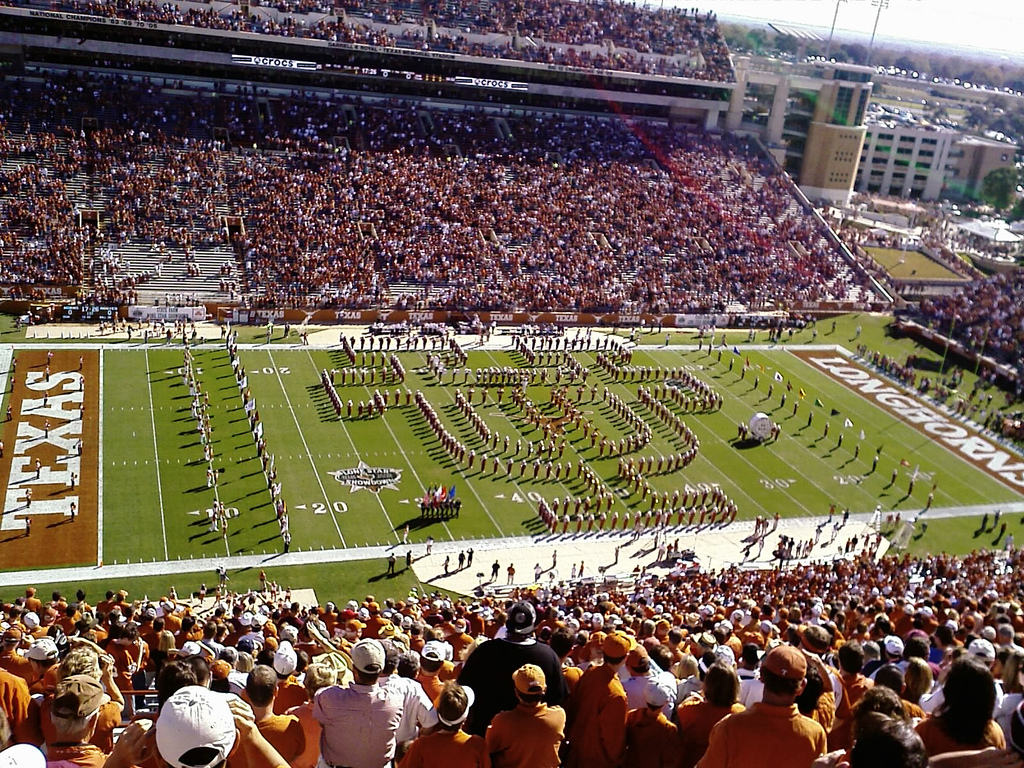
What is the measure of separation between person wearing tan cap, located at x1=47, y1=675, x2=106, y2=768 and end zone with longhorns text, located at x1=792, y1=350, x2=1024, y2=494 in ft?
101

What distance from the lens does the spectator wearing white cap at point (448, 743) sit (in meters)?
5.66

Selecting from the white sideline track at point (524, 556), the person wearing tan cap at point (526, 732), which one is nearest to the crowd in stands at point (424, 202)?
the white sideline track at point (524, 556)

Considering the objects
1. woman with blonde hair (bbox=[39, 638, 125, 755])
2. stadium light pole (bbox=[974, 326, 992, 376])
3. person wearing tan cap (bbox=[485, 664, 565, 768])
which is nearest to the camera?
person wearing tan cap (bbox=[485, 664, 565, 768])

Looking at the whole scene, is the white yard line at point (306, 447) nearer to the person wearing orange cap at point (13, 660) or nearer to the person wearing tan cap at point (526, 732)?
the person wearing orange cap at point (13, 660)

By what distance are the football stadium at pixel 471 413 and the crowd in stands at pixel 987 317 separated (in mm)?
219

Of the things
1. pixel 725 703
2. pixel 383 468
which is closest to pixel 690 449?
pixel 383 468

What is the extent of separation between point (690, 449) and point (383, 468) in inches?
364

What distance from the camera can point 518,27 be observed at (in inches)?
2207

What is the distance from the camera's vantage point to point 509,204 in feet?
156

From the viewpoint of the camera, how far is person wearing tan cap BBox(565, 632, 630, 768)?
21.7ft

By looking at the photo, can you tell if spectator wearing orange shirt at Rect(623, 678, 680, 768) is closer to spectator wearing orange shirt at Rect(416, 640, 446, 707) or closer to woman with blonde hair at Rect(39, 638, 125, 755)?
spectator wearing orange shirt at Rect(416, 640, 446, 707)

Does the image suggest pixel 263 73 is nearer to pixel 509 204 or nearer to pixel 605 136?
pixel 509 204

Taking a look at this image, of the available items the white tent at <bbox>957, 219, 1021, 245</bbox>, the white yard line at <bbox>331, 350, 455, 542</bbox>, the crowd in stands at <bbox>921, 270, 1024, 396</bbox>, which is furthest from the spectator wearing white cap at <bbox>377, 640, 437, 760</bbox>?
the white tent at <bbox>957, 219, 1021, 245</bbox>

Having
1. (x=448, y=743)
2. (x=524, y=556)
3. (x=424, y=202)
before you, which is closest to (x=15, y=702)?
(x=448, y=743)
